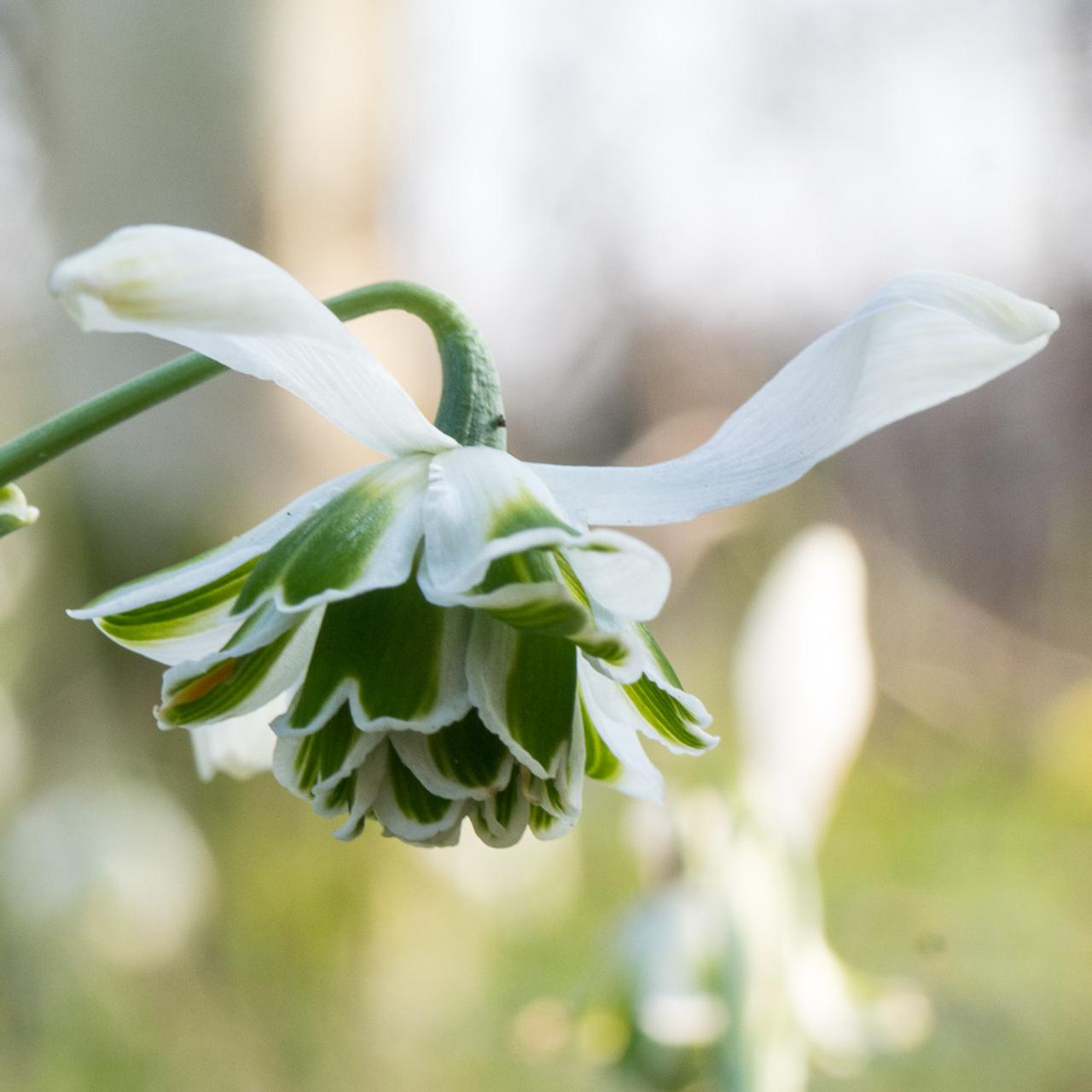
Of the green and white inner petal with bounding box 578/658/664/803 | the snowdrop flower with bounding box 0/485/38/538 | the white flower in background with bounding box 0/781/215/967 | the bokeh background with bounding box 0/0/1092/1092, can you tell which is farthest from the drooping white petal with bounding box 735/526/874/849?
the white flower in background with bounding box 0/781/215/967

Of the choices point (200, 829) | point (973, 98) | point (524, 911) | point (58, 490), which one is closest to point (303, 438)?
A: point (58, 490)

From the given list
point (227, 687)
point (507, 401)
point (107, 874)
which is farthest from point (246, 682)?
point (507, 401)

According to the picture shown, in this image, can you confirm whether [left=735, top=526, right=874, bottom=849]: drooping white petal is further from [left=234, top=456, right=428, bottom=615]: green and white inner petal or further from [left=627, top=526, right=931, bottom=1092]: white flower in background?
[left=234, top=456, right=428, bottom=615]: green and white inner petal

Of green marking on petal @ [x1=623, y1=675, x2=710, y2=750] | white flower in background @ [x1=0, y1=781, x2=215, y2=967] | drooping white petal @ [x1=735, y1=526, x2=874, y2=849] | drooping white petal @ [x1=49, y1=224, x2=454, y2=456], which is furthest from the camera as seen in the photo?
white flower in background @ [x1=0, y1=781, x2=215, y2=967]

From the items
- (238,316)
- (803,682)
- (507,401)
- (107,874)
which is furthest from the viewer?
(507,401)

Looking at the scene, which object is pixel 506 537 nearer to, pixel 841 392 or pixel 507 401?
pixel 841 392

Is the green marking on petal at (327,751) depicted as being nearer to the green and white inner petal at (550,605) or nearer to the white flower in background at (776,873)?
the green and white inner petal at (550,605)

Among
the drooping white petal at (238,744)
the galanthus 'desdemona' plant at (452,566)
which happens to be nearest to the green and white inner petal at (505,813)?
the galanthus 'desdemona' plant at (452,566)
